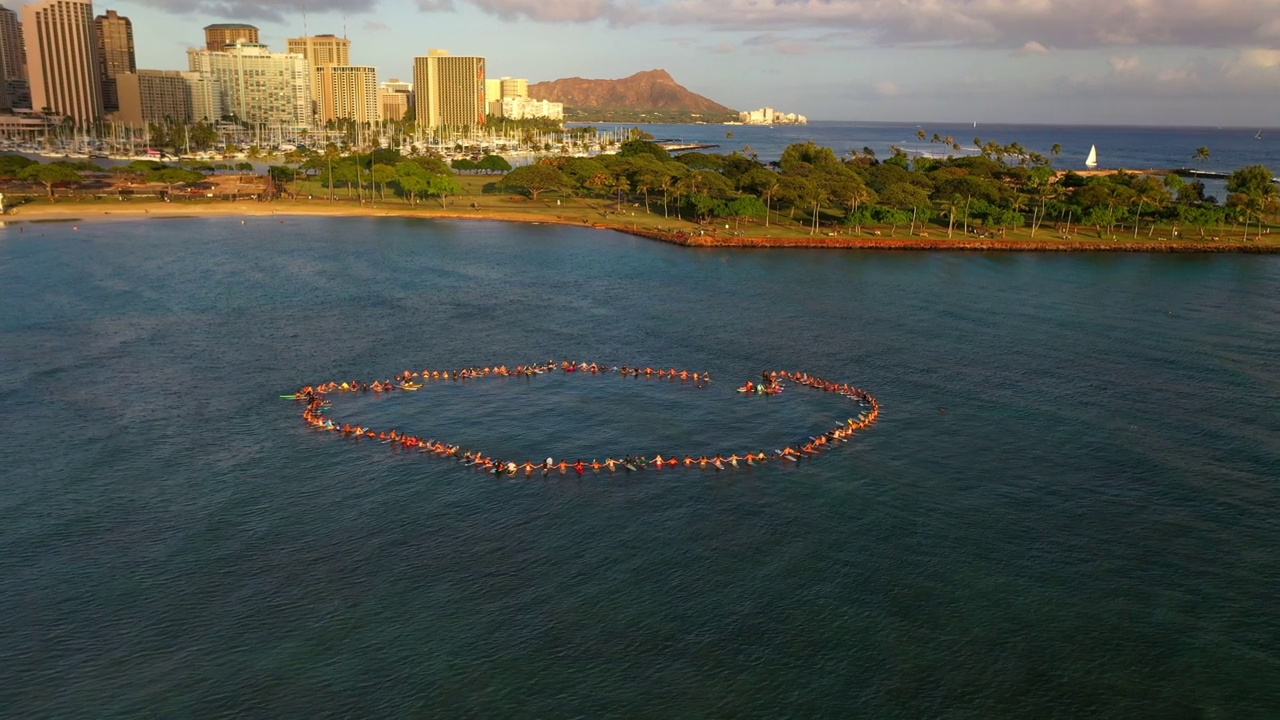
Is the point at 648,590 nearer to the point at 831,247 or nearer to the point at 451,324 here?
the point at 451,324

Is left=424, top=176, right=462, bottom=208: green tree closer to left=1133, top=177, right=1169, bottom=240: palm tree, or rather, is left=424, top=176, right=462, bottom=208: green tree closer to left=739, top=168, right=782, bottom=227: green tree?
left=739, top=168, right=782, bottom=227: green tree

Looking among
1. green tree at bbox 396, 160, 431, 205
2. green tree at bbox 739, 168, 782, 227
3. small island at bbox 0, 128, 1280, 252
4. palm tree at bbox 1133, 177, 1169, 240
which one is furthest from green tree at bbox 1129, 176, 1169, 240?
green tree at bbox 396, 160, 431, 205

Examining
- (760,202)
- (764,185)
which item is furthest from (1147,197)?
(760,202)

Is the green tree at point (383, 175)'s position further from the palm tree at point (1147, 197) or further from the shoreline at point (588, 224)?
the palm tree at point (1147, 197)

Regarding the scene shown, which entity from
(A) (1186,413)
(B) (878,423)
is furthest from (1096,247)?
(B) (878,423)

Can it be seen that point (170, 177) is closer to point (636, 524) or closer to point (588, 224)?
point (588, 224)

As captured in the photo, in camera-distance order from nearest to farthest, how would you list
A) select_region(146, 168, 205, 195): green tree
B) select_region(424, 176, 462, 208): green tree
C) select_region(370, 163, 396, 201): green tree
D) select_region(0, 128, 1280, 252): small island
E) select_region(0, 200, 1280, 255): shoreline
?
1. select_region(0, 200, 1280, 255): shoreline
2. select_region(0, 128, 1280, 252): small island
3. select_region(424, 176, 462, 208): green tree
4. select_region(146, 168, 205, 195): green tree
5. select_region(370, 163, 396, 201): green tree

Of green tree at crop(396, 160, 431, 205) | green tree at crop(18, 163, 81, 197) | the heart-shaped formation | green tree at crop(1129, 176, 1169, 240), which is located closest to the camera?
the heart-shaped formation
